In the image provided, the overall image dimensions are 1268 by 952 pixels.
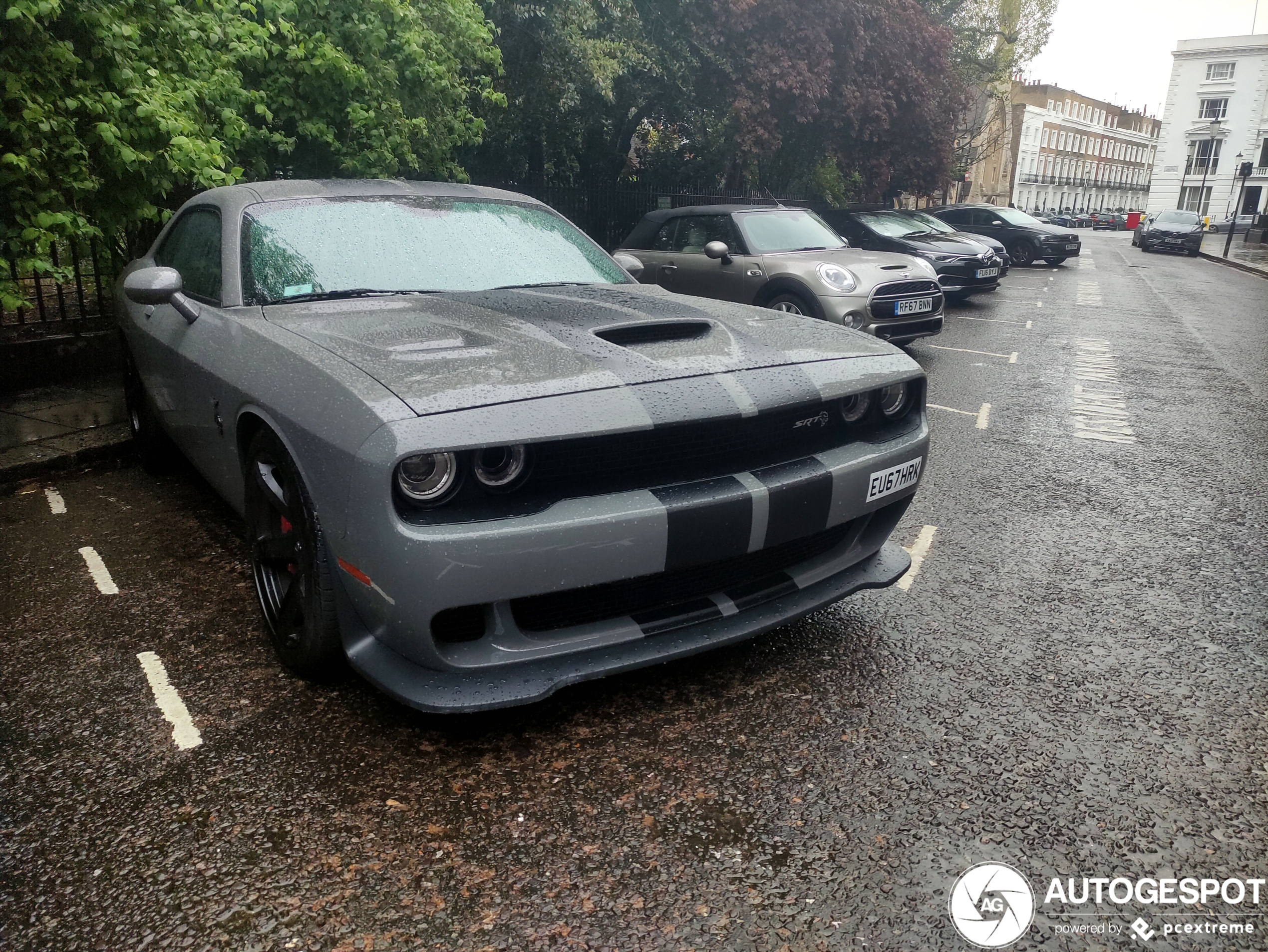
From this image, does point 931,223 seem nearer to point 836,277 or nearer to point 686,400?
point 836,277

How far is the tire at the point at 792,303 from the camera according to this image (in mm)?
8414

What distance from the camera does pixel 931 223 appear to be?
50.8 feet

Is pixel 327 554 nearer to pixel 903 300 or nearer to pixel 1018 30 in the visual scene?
pixel 903 300

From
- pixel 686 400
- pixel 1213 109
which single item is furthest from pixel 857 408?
pixel 1213 109

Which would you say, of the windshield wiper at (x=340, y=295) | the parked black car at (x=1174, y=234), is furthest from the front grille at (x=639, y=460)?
the parked black car at (x=1174, y=234)

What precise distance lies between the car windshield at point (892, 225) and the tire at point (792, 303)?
6.30 metres

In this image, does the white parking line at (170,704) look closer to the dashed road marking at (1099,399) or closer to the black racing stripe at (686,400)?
the black racing stripe at (686,400)

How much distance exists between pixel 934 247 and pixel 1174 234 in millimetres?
24568

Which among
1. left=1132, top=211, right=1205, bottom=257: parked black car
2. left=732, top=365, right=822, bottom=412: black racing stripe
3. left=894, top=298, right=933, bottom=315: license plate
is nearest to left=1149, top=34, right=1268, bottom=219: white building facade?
left=1132, top=211, right=1205, bottom=257: parked black car

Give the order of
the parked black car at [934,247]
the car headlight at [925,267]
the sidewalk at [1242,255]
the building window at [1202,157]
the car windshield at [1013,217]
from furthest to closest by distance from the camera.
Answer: the building window at [1202,157] → the sidewalk at [1242,255] → the car windshield at [1013,217] → the parked black car at [934,247] → the car headlight at [925,267]

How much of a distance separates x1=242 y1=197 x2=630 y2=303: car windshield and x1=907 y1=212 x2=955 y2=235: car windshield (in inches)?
496

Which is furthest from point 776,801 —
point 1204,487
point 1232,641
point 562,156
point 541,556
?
point 562,156

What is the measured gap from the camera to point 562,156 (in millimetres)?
14820

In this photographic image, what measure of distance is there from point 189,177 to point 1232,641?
6.02m
